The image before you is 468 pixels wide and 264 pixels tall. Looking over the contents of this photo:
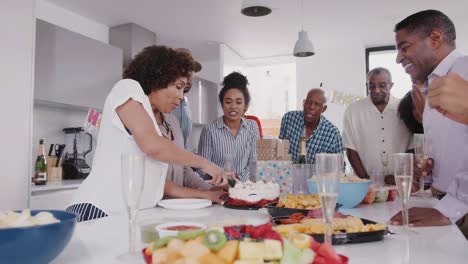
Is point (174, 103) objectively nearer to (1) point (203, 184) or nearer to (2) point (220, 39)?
(1) point (203, 184)

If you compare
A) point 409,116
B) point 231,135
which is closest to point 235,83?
point 231,135

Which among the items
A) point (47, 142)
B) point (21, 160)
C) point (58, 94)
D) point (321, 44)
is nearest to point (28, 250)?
point (21, 160)

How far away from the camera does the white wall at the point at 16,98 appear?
2520mm

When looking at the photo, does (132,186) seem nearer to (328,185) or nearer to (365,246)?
(328,185)

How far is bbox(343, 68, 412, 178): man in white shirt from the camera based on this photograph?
9.25 ft

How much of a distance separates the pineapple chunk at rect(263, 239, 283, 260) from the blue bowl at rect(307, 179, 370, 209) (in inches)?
35.0

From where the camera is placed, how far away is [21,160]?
2.61m

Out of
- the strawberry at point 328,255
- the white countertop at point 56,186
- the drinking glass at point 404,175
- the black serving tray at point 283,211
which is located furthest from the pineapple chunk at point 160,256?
the white countertop at point 56,186

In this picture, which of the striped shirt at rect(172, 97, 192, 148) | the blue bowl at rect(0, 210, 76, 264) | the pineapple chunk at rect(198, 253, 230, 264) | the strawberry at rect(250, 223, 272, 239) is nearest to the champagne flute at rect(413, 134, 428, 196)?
the strawberry at rect(250, 223, 272, 239)

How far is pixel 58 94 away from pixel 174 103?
208 centimetres

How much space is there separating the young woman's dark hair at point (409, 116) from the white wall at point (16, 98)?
8.56 ft

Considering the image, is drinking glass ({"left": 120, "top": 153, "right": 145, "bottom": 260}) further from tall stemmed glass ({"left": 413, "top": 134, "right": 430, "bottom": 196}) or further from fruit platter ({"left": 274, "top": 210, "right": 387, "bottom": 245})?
tall stemmed glass ({"left": 413, "top": 134, "right": 430, "bottom": 196})

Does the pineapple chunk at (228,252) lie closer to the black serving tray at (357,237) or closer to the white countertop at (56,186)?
the black serving tray at (357,237)

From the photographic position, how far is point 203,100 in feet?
18.2
